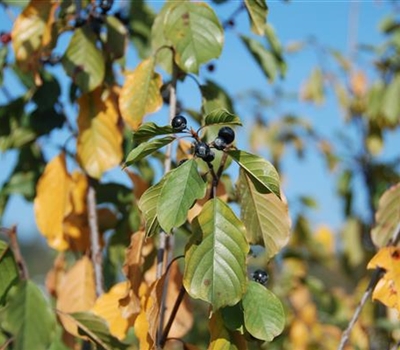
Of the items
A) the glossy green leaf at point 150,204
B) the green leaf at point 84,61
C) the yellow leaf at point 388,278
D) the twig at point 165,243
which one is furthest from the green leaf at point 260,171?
the green leaf at point 84,61

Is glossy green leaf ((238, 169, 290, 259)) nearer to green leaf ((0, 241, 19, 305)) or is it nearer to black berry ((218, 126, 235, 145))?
black berry ((218, 126, 235, 145))

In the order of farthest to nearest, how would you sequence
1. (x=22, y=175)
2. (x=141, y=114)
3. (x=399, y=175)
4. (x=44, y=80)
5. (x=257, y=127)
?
1. (x=257, y=127)
2. (x=399, y=175)
3. (x=22, y=175)
4. (x=44, y=80)
5. (x=141, y=114)

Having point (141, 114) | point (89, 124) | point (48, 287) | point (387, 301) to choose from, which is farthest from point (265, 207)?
point (48, 287)

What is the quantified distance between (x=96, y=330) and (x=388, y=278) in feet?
1.85

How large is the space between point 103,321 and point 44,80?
0.81 m

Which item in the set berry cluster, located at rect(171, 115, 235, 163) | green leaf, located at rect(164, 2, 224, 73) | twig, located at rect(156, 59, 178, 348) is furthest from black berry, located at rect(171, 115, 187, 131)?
green leaf, located at rect(164, 2, 224, 73)

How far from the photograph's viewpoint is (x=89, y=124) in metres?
1.85

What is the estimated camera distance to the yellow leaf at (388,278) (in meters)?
1.38

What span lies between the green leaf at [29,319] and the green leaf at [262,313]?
12.5 inches

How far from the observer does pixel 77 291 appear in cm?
182

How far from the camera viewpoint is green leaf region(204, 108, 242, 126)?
1.14 m

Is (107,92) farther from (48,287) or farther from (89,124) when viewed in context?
(48,287)

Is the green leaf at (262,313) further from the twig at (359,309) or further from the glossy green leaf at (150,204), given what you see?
the twig at (359,309)

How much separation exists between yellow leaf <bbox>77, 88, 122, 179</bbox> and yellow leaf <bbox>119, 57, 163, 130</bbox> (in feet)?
0.76
